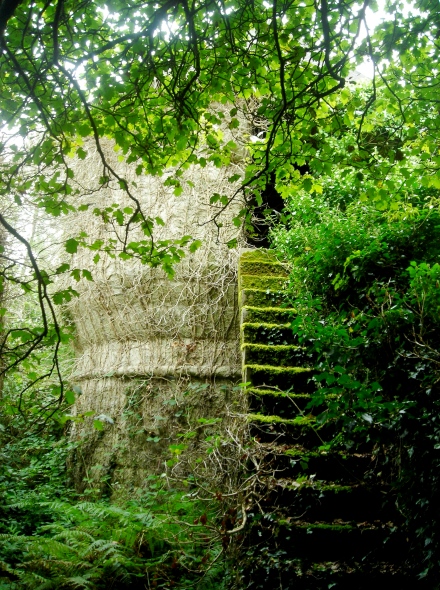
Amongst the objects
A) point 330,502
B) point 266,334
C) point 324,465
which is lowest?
point 330,502

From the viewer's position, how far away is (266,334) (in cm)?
465

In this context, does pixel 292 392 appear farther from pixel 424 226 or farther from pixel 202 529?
pixel 424 226

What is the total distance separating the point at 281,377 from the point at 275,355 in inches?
11.0

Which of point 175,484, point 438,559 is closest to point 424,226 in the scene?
point 438,559

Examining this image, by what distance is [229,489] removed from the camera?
146 inches

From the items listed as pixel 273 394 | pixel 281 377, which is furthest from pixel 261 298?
pixel 273 394

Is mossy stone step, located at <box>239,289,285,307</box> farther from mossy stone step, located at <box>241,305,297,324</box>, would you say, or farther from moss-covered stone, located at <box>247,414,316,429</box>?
moss-covered stone, located at <box>247,414,316,429</box>

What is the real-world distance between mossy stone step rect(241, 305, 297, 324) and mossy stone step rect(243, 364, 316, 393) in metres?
0.65

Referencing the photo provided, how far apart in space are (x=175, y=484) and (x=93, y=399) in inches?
65.8

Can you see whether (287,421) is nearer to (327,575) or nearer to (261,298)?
(327,575)

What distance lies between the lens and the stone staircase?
306 centimetres

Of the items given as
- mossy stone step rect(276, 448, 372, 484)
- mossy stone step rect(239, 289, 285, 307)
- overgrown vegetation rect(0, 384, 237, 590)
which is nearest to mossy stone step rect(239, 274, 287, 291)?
mossy stone step rect(239, 289, 285, 307)

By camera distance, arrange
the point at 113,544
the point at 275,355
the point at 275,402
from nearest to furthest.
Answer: the point at 113,544, the point at 275,402, the point at 275,355

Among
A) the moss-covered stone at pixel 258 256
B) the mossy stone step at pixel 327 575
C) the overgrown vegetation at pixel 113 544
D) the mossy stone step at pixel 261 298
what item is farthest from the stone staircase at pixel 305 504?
the moss-covered stone at pixel 258 256
